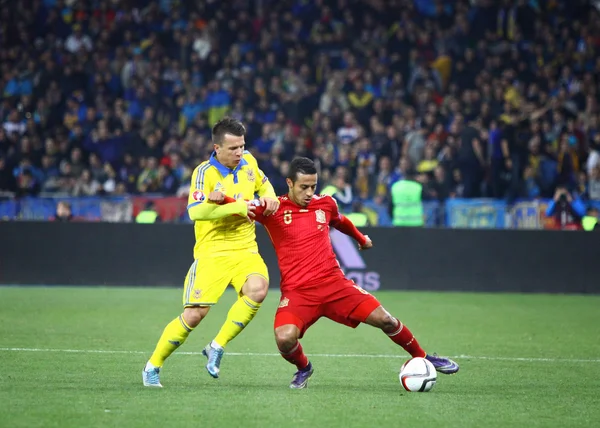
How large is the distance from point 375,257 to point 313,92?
5531 mm

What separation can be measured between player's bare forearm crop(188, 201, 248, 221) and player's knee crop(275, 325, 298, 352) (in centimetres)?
84

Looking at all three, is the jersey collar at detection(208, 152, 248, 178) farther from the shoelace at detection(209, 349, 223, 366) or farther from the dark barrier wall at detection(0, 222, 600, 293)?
the dark barrier wall at detection(0, 222, 600, 293)

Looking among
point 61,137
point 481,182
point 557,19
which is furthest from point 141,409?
point 557,19

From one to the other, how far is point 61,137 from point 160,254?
523cm

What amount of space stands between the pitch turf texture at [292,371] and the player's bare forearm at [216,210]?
1191 mm

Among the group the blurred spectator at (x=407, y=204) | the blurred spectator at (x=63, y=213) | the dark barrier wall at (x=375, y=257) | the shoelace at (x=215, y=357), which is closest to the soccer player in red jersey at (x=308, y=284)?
the shoelace at (x=215, y=357)

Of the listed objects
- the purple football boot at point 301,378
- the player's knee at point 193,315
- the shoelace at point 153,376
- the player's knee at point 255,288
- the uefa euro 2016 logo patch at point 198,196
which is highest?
the uefa euro 2016 logo patch at point 198,196

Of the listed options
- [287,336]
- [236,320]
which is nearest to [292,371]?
[236,320]

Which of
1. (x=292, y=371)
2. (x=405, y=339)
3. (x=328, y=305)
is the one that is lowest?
(x=292, y=371)

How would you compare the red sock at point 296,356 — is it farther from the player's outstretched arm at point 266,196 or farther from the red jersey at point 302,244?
the player's outstretched arm at point 266,196

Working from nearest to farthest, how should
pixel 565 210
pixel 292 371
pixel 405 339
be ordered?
pixel 405 339 < pixel 292 371 < pixel 565 210

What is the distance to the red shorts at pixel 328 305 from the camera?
7.33 meters

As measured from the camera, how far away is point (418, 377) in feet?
23.7

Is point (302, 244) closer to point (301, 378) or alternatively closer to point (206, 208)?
point (206, 208)
